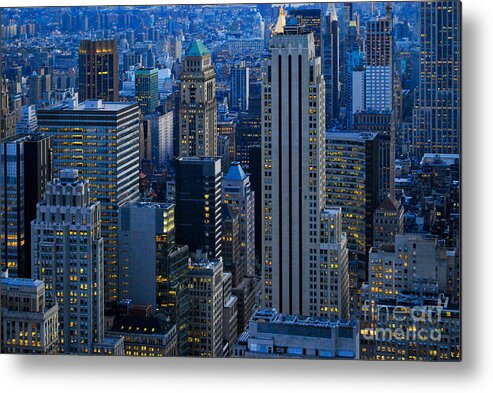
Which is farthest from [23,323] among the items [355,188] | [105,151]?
[355,188]

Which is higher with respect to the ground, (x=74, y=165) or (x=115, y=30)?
(x=115, y=30)

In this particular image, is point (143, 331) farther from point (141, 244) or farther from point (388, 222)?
point (388, 222)

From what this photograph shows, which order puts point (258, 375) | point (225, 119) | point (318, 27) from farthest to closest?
point (225, 119) → point (318, 27) → point (258, 375)

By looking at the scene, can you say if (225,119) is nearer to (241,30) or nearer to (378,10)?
(241,30)

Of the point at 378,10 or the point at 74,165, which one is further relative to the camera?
the point at 74,165

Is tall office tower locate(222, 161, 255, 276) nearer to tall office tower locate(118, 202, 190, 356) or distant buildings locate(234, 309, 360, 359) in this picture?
tall office tower locate(118, 202, 190, 356)

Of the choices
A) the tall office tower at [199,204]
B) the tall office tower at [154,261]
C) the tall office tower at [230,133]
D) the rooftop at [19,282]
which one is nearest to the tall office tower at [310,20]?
the tall office tower at [230,133]

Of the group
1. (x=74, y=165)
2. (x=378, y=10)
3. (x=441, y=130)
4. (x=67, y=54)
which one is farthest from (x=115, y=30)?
(x=441, y=130)
